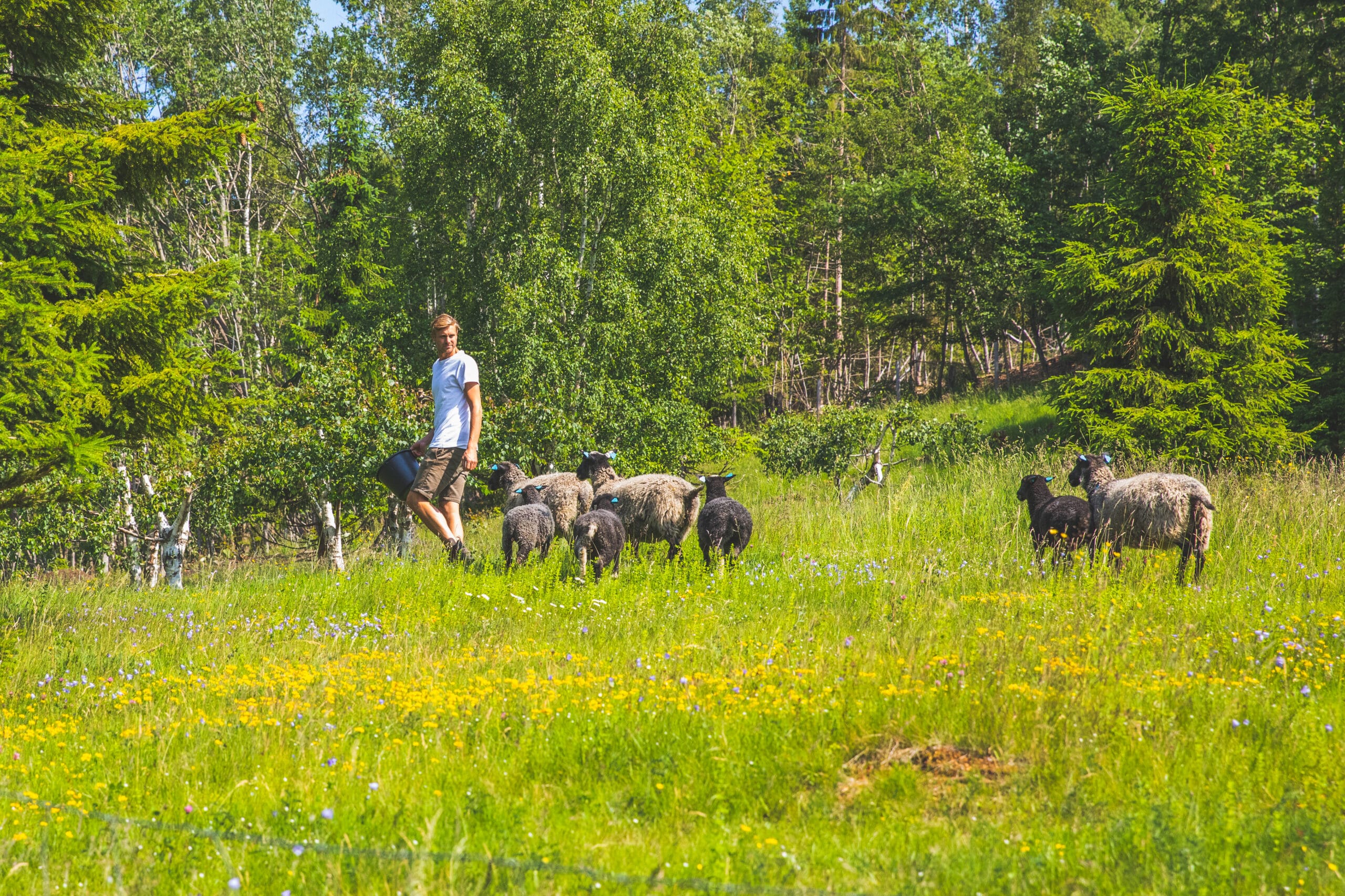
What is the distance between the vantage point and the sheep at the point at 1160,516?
789 centimetres

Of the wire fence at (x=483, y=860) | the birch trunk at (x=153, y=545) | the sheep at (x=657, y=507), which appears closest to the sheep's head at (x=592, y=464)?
the sheep at (x=657, y=507)

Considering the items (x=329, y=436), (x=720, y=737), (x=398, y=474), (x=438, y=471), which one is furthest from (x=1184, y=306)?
(x=329, y=436)

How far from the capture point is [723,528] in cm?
934

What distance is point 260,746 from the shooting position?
4.80 metres

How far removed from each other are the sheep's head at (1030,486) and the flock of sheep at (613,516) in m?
2.93

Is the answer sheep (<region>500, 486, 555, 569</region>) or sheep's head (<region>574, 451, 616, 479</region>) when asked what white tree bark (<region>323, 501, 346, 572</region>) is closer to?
sheep's head (<region>574, 451, 616, 479</region>)

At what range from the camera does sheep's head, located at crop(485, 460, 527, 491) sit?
1158 cm

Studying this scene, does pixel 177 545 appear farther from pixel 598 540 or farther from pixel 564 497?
pixel 598 540

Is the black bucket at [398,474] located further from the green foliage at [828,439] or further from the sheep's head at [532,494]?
the green foliage at [828,439]

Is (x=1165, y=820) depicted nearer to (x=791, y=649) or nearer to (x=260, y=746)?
(x=791, y=649)

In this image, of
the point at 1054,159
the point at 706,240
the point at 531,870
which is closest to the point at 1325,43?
the point at 1054,159

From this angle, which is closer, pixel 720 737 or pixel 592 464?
pixel 720 737

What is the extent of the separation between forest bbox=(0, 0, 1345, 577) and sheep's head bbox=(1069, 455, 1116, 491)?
23.1 feet

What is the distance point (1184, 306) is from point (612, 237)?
14.1m
